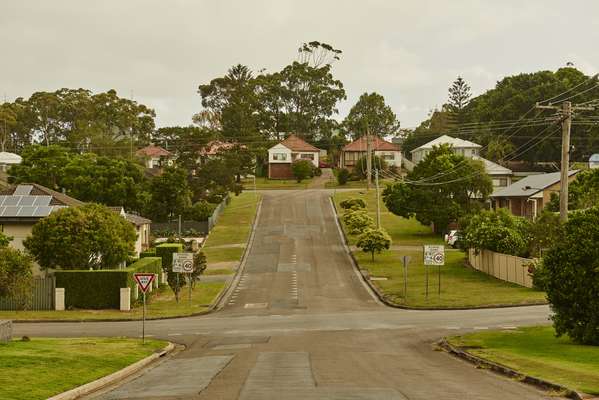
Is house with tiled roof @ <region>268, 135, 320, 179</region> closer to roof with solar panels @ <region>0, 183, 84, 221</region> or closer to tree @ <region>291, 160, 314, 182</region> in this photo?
tree @ <region>291, 160, 314, 182</region>

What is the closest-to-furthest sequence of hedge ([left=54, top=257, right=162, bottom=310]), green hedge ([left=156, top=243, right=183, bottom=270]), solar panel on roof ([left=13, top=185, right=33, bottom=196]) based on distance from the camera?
hedge ([left=54, top=257, right=162, bottom=310]) → solar panel on roof ([left=13, top=185, right=33, bottom=196]) → green hedge ([left=156, top=243, right=183, bottom=270])

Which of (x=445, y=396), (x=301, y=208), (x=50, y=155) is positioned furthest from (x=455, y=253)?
(x=445, y=396)

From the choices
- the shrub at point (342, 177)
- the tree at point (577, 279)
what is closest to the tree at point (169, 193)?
the shrub at point (342, 177)

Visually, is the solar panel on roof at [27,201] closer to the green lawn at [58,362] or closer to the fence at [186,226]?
the green lawn at [58,362]

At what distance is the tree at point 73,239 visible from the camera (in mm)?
46906

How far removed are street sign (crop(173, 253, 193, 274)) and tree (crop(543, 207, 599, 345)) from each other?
22.2m

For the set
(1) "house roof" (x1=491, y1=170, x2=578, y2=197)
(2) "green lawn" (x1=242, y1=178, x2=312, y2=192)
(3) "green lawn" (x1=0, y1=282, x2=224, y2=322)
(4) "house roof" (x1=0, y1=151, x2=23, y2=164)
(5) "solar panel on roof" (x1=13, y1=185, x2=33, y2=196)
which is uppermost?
(4) "house roof" (x1=0, y1=151, x2=23, y2=164)

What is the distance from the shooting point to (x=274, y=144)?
144750 millimetres

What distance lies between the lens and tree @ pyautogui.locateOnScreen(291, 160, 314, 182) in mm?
131875

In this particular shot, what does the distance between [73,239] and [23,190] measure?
12189 mm

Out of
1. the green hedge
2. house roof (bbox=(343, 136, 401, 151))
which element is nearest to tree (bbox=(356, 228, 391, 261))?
the green hedge

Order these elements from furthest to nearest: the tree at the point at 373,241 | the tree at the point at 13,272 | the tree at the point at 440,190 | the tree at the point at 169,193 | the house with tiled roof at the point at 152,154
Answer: the house with tiled roof at the point at 152,154
the tree at the point at 169,193
the tree at the point at 440,190
the tree at the point at 373,241
the tree at the point at 13,272

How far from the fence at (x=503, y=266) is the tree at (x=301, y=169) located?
70.8 meters

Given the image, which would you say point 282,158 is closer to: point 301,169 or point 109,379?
point 301,169
